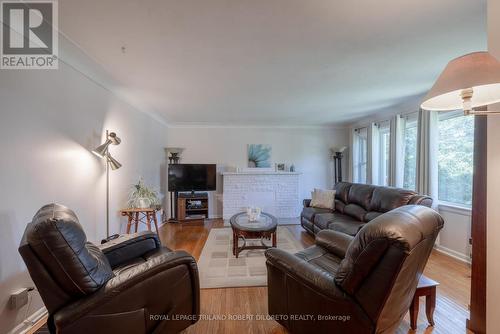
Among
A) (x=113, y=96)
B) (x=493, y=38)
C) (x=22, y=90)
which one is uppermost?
(x=113, y=96)

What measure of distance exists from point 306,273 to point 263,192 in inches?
162

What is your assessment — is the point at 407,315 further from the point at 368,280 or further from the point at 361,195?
the point at 361,195

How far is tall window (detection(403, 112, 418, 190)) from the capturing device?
383 cm

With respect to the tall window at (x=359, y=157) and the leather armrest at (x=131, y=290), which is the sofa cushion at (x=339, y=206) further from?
the leather armrest at (x=131, y=290)

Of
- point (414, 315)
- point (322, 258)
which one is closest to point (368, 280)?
point (322, 258)

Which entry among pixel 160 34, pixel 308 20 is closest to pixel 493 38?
pixel 308 20

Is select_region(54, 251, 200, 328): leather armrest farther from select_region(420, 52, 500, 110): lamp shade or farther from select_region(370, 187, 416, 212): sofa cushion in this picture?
select_region(370, 187, 416, 212): sofa cushion

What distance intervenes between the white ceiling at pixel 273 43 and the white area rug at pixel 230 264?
238cm

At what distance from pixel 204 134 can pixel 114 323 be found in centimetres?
477

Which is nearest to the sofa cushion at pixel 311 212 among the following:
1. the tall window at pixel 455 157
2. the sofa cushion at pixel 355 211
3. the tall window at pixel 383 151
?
the sofa cushion at pixel 355 211

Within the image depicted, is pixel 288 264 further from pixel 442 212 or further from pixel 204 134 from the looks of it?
pixel 204 134

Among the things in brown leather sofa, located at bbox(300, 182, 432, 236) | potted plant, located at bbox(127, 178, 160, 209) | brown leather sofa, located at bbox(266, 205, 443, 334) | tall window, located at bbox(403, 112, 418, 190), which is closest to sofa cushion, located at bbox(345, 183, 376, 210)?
brown leather sofa, located at bbox(300, 182, 432, 236)

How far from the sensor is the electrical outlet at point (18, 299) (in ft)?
5.30

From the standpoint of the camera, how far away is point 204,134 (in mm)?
5676
